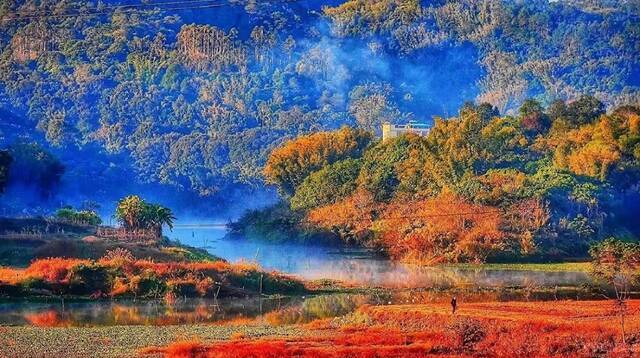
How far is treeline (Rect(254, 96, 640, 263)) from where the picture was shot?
7962 cm

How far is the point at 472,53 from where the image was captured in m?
179

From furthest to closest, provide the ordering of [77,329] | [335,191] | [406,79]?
[406,79]
[335,191]
[77,329]

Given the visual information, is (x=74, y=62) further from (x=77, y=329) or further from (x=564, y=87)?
(x=77, y=329)

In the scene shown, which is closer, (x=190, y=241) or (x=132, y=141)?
(x=190, y=241)

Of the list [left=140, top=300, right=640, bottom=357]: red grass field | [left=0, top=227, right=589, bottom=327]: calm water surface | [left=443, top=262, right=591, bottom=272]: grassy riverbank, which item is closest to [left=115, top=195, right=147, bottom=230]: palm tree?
[left=0, top=227, right=589, bottom=327]: calm water surface

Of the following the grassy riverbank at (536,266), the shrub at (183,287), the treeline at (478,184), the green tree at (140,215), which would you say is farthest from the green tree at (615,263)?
the green tree at (140,215)

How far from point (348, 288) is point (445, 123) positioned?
131 feet

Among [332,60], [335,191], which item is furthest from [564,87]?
[335,191]

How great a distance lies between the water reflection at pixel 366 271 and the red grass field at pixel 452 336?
1525cm

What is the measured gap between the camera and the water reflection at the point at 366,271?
62.1m

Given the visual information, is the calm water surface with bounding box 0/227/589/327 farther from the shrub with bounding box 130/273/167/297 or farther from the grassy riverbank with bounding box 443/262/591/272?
the grassy riverbank with bounding box 443/262/591/272

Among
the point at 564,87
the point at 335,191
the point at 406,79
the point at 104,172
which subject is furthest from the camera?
the point at 406,79

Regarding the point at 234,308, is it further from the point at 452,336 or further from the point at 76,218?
the point at 76,218

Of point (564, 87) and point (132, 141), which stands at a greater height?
point (564, 87)
